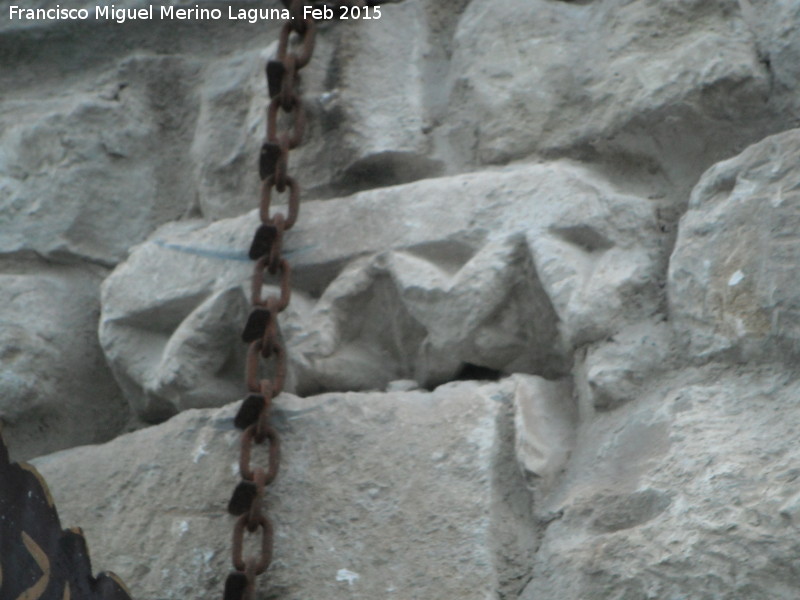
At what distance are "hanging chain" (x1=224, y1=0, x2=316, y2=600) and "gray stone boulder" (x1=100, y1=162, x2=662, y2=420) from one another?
0.04 meters

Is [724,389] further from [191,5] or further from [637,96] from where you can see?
[191,5]

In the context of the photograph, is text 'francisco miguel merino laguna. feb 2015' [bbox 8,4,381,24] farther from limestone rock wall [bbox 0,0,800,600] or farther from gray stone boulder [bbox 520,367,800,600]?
gray stone boulder [bbox 520,367,800,600]

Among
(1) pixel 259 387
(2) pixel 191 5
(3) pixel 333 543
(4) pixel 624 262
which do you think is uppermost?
(2) pixel 191 5

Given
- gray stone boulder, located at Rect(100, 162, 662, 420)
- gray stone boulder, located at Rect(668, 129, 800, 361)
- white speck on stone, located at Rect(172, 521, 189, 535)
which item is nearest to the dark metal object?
white speck on stone, located at Rect(172, 521, 189, 535)

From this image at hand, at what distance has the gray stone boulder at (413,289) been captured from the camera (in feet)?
3.73

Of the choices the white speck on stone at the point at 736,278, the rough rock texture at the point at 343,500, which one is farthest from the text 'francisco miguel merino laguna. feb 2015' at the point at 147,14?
the white speck on stone at the point at 736,278

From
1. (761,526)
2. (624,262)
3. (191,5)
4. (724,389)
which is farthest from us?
(191,5)

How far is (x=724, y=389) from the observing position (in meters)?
0.99

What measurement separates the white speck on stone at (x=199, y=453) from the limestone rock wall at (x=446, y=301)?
0.03ft

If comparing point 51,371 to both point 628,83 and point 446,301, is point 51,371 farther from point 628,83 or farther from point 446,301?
point 628,83

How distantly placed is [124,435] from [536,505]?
0.47m

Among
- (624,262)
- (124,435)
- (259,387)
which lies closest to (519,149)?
(624,262)

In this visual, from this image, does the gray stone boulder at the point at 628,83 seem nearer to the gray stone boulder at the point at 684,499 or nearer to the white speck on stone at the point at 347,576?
the gray stone boulder at the point at 684,499

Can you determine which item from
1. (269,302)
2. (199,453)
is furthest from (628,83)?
(199,453)
